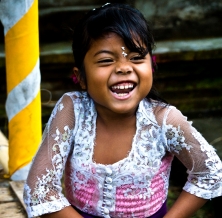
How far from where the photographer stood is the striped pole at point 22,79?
127 inches

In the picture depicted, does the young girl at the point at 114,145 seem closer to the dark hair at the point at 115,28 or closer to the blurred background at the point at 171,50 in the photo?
the dark hair at the point at 115,28

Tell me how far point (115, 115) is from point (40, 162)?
0.34m

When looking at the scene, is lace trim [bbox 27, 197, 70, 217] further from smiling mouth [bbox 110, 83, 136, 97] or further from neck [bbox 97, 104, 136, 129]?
smiling mouth [bbox 110, 83, 136, 97]

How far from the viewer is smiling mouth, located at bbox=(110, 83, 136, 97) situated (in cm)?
217

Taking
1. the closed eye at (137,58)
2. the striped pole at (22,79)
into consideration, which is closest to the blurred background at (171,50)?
the striped pole at (22,79)

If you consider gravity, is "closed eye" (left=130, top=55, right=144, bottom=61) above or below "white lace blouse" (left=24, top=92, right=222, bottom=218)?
above

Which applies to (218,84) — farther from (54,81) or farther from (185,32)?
(54,81)

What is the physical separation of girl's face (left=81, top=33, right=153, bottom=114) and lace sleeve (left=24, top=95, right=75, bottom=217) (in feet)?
0.61

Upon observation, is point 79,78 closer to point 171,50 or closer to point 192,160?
point 192,160

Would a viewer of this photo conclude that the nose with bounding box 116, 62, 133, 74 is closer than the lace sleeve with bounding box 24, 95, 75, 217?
Yes

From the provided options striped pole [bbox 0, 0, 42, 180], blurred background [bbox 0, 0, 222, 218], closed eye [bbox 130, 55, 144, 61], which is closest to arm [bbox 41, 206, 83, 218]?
closed eye [bbox 130, 55, 144, 61]

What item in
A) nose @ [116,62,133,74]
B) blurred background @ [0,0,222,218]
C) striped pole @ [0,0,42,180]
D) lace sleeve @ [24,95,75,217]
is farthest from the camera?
blurred background @ [0,0,222,218]

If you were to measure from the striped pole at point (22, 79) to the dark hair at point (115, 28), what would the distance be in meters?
1.01

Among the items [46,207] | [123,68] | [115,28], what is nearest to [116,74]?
[123,68]
